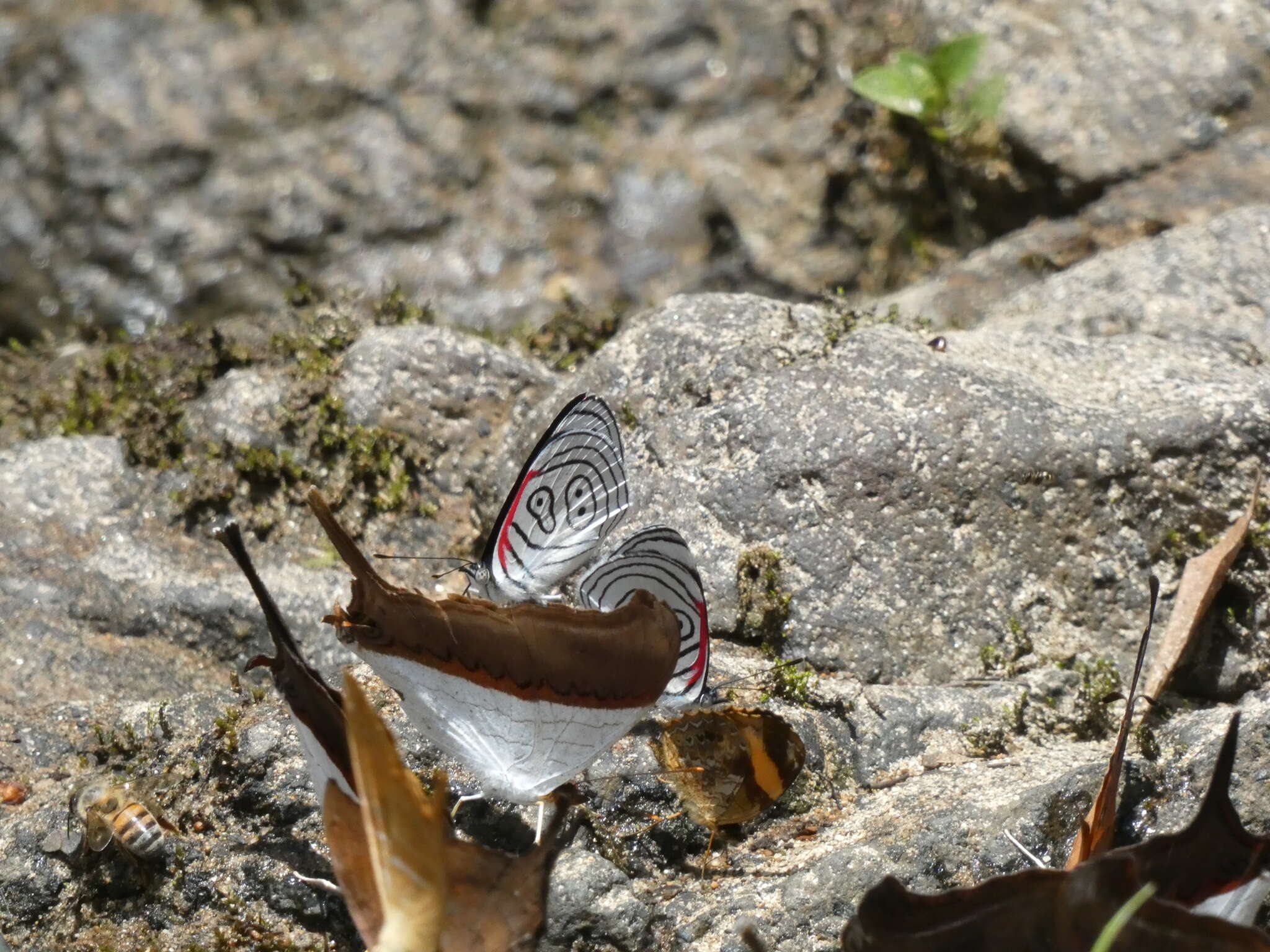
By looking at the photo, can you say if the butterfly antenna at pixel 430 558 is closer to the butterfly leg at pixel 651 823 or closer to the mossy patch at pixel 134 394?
the mossy patch at pixel 134 394

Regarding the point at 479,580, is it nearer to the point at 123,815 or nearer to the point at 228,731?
the point at 228,731

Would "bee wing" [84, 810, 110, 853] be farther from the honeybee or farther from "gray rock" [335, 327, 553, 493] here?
"gray rock" [335, 327, 553, 493]

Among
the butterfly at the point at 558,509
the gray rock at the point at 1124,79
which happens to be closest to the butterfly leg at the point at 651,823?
the butterfly at the point at 558,509

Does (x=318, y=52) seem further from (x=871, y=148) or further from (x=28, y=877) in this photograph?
(x=28, y=877)

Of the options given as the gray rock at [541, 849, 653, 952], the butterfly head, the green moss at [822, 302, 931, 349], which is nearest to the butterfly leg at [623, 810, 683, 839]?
the gray rock at [541, 849, 653, 952]

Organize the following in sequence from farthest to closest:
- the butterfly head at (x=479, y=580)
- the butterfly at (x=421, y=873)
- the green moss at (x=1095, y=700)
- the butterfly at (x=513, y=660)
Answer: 1. the butterfly head at (x=479, y=580)
2. the green moss at (x=1095, y=700)
3. the butterfly at (x=513, y=660)
4. the butterfly at (x=421, y=873)
